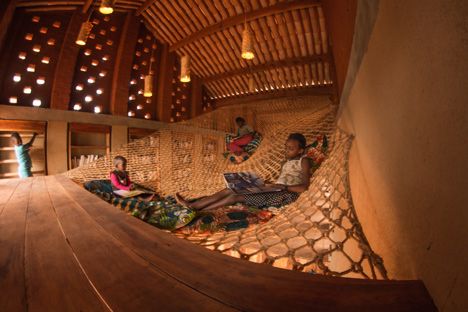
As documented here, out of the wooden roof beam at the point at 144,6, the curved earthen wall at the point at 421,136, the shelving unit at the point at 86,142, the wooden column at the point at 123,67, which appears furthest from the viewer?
the wooden column at the point at 123,67

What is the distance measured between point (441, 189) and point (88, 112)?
16.1 ft

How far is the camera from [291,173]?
1.59 m

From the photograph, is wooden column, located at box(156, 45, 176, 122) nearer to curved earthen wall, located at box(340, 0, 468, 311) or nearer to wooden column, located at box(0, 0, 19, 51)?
wooden column, located at box(0, 0, 19, 51)

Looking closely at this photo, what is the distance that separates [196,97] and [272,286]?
5.68m

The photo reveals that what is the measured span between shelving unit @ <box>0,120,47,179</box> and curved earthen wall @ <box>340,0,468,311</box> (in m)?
4.55

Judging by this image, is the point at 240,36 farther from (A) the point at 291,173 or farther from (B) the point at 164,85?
(A) the point at 291,173

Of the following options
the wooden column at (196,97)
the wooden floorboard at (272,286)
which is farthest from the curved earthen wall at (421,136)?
the wooden column at (196,97)

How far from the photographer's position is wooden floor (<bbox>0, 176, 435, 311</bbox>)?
31 centimetres

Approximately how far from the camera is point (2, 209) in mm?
964

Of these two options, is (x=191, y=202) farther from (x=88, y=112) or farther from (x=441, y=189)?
(x=88, y=112)

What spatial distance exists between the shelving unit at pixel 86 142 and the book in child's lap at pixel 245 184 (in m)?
3.53

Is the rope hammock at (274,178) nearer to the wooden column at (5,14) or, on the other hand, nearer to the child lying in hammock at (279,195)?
the child lying in hammock at (279,195)

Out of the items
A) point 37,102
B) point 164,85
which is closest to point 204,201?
point 37,102

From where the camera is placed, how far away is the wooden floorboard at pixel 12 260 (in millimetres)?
326
